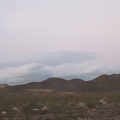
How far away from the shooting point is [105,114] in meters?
17.6

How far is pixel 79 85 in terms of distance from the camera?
73.9m

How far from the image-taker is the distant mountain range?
224 ft

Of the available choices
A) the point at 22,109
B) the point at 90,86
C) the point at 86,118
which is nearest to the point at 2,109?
the point at 22,109

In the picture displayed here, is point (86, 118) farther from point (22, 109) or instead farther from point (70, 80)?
point (70, 80)

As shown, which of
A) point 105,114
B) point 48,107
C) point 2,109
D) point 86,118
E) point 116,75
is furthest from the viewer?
point 116,75

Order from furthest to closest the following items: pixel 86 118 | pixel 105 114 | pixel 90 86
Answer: pixel 90 86
pixel 105 114
pixel 86 118

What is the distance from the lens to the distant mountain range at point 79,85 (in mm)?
68375

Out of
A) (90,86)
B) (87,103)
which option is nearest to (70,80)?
(90,86)

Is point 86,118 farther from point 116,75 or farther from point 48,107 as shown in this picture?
point 116,75

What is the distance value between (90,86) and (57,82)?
40.5 feet

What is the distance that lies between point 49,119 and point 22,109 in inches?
158

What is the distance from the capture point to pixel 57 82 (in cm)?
8269

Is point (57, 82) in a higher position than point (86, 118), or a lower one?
higher

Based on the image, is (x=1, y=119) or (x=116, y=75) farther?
(x=116, y=75)
